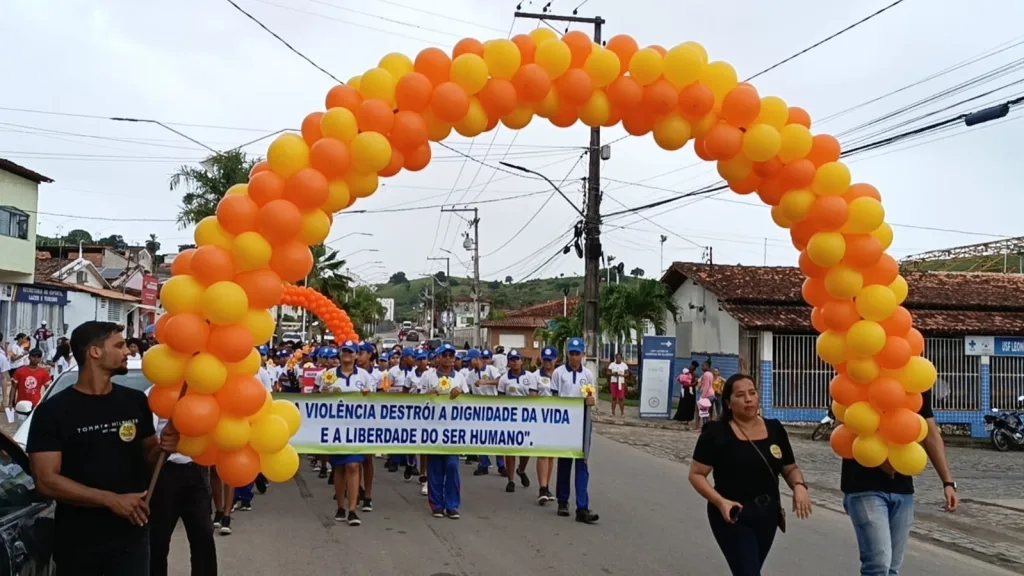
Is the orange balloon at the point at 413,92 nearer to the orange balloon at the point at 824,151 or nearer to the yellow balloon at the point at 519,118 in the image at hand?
the yellow balloon at the point at 519,118

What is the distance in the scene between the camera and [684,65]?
6.46 meters

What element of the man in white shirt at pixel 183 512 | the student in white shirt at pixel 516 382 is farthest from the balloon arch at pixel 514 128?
the student in white shirt at pixel 516 382

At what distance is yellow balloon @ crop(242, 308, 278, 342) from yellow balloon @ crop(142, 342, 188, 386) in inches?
19.3

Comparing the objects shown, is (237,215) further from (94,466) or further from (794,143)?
(794,143)

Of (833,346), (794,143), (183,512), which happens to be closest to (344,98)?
(183,512)

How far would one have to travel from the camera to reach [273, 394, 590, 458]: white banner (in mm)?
9133

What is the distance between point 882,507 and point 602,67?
369 centimetres

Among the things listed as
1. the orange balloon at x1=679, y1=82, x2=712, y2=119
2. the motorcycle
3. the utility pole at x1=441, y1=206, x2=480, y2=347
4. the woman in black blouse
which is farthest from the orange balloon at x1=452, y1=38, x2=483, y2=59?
the utility pole at x1=441, y1=206, x2=480, y2=347

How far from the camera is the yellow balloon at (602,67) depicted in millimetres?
6516

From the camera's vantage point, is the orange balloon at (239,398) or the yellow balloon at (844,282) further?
the yellow balloon at (844,282)

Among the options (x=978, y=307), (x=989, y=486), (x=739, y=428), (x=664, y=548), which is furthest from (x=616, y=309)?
(x=739, y=428)

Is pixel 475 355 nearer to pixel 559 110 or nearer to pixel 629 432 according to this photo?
pixel 559 110

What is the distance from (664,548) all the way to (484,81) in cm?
454

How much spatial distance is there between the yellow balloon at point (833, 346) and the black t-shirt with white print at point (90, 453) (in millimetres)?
4846
